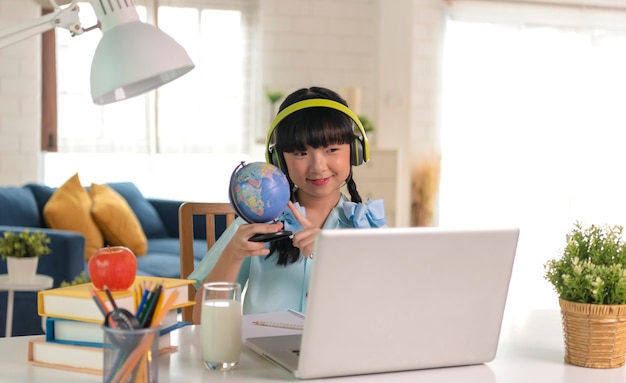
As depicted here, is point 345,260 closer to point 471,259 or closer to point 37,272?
point 471,259

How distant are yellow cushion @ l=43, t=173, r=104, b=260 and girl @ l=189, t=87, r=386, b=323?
105 inches

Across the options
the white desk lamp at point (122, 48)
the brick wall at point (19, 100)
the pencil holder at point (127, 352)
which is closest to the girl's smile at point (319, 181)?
the white desk lamp at point (122, 48)

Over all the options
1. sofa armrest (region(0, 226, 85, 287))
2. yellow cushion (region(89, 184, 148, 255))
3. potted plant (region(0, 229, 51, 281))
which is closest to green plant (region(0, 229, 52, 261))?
potted plant (region(0, 229, 51, 281))

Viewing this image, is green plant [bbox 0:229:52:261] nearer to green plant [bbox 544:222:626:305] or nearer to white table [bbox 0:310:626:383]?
white table [bbox 0:310:626:383]

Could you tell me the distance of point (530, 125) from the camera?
7160 millimetres

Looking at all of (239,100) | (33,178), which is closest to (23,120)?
(33,178)

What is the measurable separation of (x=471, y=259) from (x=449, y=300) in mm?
73

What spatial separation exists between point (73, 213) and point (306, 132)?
2873mm

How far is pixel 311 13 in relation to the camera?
6285mm

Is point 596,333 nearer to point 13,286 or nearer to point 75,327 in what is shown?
point 75,327

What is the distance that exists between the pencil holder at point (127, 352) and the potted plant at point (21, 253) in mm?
2608

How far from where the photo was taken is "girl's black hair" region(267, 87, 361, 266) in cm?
188

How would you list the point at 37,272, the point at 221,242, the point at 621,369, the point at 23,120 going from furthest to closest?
the point at 23,120 → the point at 37,272 → the point at 221,242 → the point at 621,369

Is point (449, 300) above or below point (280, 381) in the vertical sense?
above
